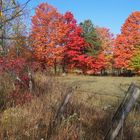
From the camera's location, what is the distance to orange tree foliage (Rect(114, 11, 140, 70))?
190 ft

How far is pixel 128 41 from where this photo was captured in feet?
192

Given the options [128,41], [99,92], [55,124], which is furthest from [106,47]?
[55,124]

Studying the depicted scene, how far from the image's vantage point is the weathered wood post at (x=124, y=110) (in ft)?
17.4

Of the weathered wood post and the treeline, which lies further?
the treeline

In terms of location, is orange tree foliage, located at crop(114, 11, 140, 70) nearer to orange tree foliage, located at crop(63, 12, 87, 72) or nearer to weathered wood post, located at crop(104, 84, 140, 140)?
orange tree foliage, located at crop(63, 12, 87, 72)

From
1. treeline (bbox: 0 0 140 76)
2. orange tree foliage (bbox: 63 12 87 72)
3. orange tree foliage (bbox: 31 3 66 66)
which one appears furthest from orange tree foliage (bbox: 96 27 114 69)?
orange tree foliage (bbox: 31 3 66 66)

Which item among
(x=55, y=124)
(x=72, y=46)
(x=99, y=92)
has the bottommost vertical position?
(x=99, y=92)

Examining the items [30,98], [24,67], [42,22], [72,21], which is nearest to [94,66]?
[72,21]

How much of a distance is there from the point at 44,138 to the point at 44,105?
95.4 inches

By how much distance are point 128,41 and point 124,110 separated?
178 ft

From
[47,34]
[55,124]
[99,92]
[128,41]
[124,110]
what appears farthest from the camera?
[128,41]

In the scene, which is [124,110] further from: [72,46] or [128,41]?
[128,41]

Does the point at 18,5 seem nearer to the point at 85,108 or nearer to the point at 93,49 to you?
the point at 85,108

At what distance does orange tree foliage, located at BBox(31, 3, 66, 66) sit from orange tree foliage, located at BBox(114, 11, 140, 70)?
12.0 m
